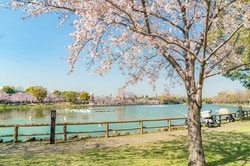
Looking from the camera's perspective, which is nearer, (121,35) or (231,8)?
(121,35)

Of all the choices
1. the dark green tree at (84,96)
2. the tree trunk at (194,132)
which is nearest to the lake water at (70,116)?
the tree trunk at (194,132)

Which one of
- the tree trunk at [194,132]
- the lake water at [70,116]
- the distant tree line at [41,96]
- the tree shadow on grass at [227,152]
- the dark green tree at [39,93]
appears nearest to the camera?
the tree trunk at [194,132]

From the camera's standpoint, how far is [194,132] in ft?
32.1

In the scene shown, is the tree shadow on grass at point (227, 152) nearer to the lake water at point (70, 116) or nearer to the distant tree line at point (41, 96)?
the lake water at point (70, 116)

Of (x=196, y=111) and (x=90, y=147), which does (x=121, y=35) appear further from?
(x=90, y=147)

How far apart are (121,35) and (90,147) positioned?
259 inches

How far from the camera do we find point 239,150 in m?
12.8

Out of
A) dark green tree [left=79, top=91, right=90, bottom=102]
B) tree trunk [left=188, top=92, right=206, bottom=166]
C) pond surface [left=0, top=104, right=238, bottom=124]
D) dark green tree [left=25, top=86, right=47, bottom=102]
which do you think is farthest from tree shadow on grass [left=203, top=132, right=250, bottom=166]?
dark green tree [left=79, top=91, right=90, bottom=102]

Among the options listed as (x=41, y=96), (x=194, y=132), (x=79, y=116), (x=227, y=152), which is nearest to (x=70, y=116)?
(x=79, y=116)

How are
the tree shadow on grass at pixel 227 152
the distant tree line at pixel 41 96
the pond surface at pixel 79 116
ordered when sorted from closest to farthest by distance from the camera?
the tree shadow on grass at pixel 227 152, the pond surface at pixel 79 116, the distant tree line at pixel 41 96

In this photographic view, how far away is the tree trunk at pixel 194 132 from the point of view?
9.61 metres

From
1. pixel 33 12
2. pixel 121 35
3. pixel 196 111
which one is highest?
pixel 33 12

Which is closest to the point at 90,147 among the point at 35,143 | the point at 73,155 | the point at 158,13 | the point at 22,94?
the point at 73,155

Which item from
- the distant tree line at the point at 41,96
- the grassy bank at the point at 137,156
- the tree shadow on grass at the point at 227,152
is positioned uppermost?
the distant tree line at the point at 41,96
